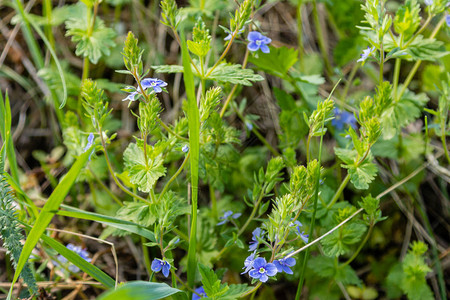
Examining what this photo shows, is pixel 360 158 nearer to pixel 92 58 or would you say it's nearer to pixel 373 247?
pixel 373 247

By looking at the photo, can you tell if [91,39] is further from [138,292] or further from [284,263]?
[138,292]

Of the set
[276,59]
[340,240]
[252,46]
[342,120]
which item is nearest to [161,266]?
[340,240]

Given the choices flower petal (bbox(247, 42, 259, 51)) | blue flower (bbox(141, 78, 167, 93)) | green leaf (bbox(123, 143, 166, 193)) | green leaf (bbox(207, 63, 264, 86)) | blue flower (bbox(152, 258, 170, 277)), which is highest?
flower petal (bbox(247, 42, 259, 51))

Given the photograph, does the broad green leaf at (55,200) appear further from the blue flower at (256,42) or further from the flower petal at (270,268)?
the blue flower at (256,42)

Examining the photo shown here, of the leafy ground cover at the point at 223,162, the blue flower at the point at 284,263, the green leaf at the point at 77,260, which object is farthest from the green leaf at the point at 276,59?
the green leaf at the point at 77,260

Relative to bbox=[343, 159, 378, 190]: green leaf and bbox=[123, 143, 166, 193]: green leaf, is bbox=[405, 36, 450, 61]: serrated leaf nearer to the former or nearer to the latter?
bbox=[343, 159, 378, 190]: green leaf

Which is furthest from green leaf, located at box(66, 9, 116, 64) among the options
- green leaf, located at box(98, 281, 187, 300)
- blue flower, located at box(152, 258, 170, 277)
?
green leaf, located at box(98, 281, 187, 300)
